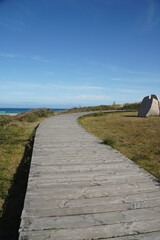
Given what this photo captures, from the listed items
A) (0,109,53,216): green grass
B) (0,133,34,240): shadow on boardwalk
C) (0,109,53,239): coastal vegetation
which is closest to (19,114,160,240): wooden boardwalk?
(0,133,34,240): shadow on boardwalk

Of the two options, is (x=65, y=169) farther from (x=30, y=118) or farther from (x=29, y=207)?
(x=30, y=118)

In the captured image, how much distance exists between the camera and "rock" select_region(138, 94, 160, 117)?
23.3 m

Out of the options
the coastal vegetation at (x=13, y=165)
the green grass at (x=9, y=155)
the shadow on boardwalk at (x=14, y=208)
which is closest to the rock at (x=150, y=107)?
the green grass at (x=9, y=155)

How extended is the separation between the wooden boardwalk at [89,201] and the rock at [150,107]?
17728 millimetres

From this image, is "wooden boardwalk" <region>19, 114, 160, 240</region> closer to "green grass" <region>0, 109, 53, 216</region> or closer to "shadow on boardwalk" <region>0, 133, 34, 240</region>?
"shadow on boardwalk" <region>0, 133, 34, 240</region>

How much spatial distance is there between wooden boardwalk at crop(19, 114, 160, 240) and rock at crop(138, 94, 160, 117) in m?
17.7

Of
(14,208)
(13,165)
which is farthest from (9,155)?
(14,208)

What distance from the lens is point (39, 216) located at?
345 cm

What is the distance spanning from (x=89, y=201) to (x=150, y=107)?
20.9 metres

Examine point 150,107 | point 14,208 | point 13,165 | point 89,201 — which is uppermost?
point 150,107

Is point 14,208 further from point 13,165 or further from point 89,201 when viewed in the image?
point 13,165

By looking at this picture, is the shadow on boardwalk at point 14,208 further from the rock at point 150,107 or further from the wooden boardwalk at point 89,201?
the rock at point 150,107

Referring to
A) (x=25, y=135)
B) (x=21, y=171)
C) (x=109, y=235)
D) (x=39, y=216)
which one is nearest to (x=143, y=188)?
(x=109, y=235)

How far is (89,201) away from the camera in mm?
3947
